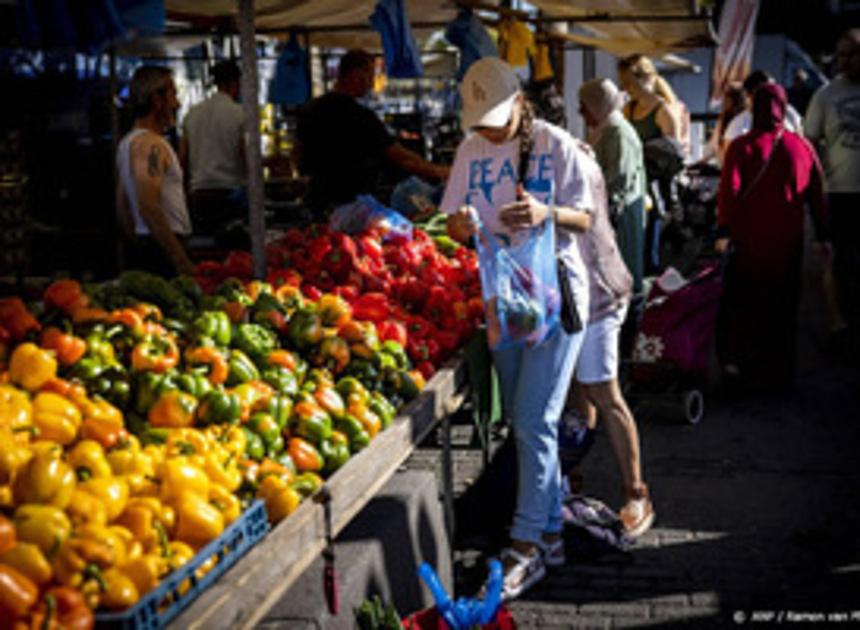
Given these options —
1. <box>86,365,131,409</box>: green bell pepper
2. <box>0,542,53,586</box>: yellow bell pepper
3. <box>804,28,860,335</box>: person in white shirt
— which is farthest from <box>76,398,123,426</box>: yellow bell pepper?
<box>804,28,860,335</box>: person in white shirt

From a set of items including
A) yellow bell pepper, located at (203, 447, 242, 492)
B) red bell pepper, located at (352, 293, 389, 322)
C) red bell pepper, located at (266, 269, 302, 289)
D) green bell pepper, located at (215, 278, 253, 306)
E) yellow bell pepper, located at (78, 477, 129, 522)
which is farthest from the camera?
red bell pepper, located at (266, 269, 302, 289)

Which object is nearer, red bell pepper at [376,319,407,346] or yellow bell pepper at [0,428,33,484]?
yellow bell pepper at [0,428,33,484]

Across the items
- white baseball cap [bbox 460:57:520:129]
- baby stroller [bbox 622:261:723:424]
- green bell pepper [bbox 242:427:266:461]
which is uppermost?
white baseball cap [bbox 460:57:520:129]

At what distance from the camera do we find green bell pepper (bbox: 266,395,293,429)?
3734mm

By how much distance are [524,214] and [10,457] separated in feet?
7.32

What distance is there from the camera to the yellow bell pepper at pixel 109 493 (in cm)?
268

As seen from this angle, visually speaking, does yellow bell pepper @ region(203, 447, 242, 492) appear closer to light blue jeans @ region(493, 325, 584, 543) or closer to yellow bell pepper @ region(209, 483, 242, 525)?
yellow bell pepper @ region(209, 483, 242, 525)

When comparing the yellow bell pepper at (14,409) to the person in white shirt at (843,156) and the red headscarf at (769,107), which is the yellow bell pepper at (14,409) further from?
the person in white shirt at (843,156)

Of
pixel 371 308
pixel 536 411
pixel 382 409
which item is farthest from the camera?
pixel 371 308

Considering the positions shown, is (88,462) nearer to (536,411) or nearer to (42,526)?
(42,526)

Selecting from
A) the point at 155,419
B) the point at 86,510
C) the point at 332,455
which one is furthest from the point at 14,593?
the point at 332,455

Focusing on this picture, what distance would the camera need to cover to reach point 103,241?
1175 centimetres

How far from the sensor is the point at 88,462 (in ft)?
9.39

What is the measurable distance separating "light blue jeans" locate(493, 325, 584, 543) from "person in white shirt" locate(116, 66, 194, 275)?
6.87 ft
